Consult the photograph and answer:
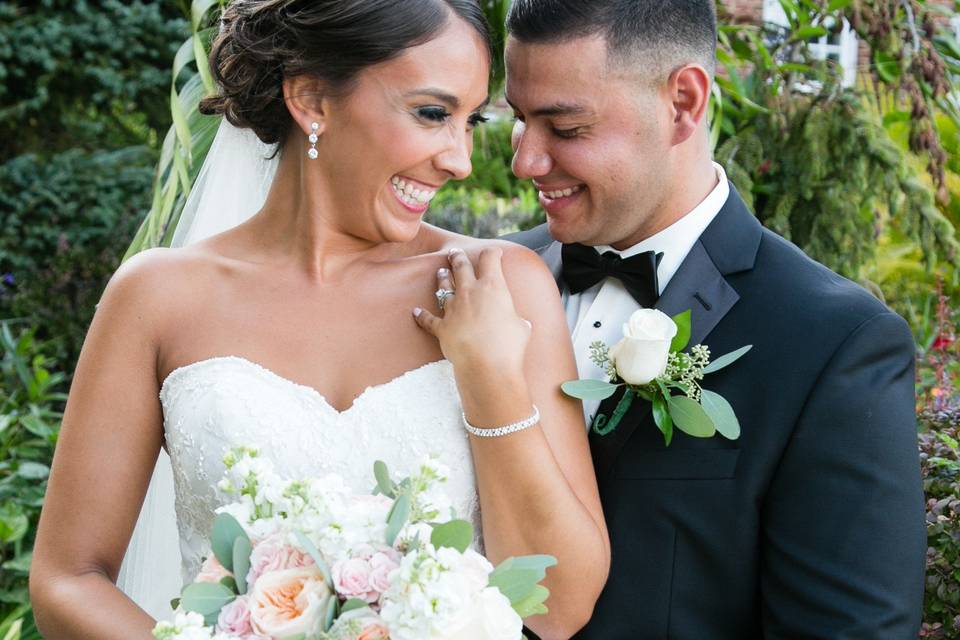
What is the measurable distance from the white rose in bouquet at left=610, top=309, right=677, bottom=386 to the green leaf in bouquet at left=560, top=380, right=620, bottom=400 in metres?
0.06

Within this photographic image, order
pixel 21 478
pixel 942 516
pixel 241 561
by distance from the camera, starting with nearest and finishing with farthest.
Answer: pixel 241 561 < pixel 942 516 < pixel 21 478

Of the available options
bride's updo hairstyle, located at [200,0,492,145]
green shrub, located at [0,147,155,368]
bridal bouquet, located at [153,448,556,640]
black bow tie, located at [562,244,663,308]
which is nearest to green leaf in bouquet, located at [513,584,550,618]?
bridal bouquet, located at [153,448,556,640]

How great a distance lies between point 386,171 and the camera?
Result: 2.49 metres

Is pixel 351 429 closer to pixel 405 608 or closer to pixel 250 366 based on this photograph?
pixel 250 366

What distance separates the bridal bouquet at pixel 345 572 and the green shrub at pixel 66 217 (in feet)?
23.0

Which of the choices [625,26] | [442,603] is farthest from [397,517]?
[625,26]

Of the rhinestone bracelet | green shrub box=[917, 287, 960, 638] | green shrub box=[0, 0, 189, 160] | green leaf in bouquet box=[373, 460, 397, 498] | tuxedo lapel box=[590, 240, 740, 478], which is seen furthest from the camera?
green shrub box=[0, 0, 189, 160]

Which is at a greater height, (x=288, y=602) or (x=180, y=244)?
(x=288, y=602)

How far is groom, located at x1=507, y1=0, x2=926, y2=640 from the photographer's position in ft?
7.39

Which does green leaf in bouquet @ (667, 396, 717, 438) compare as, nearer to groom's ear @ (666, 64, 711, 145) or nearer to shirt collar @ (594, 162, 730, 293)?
shirt collar @ (594, 162, 730, 293)

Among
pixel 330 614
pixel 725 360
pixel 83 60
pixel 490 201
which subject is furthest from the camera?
pixel 490 201

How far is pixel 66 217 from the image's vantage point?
8836mm

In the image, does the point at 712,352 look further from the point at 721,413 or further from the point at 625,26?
the point at 625,26

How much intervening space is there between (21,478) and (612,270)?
9.77ft
